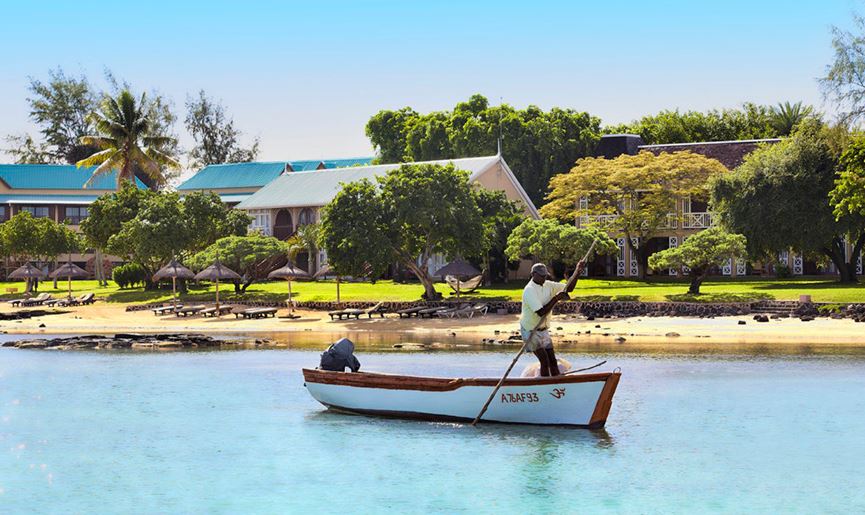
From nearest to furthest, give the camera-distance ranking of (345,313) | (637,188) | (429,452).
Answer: (429,452), (345,313), (637,188)

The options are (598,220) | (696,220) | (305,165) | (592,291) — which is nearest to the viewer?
(592,291)

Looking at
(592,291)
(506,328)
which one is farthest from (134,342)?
(592,291)

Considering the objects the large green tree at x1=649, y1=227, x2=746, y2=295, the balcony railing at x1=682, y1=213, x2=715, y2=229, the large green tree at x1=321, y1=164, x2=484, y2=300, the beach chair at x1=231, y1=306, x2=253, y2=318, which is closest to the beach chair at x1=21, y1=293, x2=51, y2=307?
the beach chair at x1=231, y1=306, x2=253, y2=318

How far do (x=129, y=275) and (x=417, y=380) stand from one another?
52066 millimetres

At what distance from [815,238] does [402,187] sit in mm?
19378

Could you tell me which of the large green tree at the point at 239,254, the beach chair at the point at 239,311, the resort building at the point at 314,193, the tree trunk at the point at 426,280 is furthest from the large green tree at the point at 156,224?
the tree trunk at the point at 426,280

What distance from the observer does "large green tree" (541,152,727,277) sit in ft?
211

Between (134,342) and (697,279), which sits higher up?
(697,279)

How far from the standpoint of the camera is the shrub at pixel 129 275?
241 feet

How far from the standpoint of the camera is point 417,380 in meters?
25.1

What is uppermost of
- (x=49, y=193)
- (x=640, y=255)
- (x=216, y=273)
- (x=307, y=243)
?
(x=49, y=193)

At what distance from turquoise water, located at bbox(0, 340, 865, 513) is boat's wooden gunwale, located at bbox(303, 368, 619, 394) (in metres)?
0.96

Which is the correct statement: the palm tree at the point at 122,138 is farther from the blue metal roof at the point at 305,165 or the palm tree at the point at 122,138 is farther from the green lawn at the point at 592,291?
the blue metal roof at the point at 305,165

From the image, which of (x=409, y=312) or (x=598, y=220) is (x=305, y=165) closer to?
(x=598, y=220)
